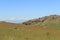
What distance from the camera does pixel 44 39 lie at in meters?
10.8

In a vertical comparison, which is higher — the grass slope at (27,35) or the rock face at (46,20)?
the rock face at (46,20)

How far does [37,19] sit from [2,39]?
89.2ft

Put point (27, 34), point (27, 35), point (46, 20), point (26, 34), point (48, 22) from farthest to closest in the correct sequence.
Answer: point (46, 20)
point (48, 22)
point (27, 34)
point (26, 34)
point (27, 35)

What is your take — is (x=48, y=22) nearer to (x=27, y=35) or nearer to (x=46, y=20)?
(x=46, y=20)

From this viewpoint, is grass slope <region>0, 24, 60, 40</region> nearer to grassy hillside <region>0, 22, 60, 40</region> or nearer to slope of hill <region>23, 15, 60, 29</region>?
grassy hillside <region>0, 22, 60, 40</region>

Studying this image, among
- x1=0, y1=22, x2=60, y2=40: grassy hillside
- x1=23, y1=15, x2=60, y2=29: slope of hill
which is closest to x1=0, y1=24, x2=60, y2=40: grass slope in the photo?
x1=0, y1=22, x2=60, y2=40: grassy hillside

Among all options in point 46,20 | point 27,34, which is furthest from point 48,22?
point 27,34

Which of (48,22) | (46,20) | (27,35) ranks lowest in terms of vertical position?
(27,35)

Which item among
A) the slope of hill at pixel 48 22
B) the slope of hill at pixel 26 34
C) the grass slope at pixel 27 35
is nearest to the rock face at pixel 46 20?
the slope of hill at pixel 48 22

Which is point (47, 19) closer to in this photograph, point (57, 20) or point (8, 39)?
point (57, 20)

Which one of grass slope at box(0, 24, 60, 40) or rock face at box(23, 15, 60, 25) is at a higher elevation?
rock face at box(23, 15, 60, 25)

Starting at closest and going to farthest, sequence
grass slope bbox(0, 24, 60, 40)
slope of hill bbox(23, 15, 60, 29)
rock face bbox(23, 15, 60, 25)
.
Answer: grass slope bbox(0, 24, 60, 40)
slope of hill bbox(23, 15, 60, 29)
rock face bbox(23, 15, 60, 25)

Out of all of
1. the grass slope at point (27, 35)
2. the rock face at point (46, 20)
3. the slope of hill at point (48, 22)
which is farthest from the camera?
the rock face at point (46, 20)

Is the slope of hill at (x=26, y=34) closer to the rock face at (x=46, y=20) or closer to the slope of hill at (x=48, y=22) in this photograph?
the slope of hill at (x=48, y=22)
